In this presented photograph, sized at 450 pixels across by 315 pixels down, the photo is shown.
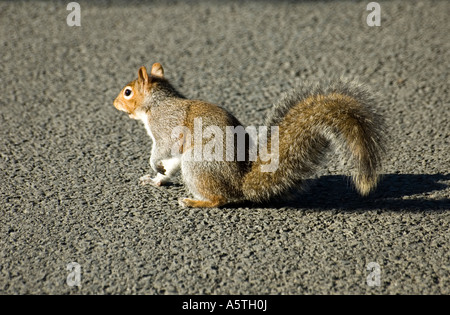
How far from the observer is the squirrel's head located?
3.25 m

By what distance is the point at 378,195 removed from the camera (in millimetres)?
3135

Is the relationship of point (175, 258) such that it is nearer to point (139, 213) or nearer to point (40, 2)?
point (139, 213)

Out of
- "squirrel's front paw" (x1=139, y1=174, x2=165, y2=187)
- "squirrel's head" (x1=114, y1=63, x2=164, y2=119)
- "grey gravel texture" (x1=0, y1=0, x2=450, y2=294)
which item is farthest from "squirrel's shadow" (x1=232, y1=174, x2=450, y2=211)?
"squirrel's head" (x1=114, y1=63, x2=164, y2=119)

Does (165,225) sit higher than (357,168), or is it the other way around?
(357,168)

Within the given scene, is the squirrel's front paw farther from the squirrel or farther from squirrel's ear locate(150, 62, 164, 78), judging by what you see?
squirrel's ear locate(150, 62, 164, 78)

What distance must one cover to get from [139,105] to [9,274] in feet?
3.87

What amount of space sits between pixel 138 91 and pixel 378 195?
1.42 m

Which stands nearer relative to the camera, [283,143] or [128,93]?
[283,143]

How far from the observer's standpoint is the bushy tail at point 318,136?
8.84ft

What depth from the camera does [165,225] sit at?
2.88 meters

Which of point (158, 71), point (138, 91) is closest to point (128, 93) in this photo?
point (138, 91)

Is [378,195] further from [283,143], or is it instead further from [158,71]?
[158,71]

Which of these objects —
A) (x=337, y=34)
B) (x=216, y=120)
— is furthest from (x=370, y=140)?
(x=337, y=34)

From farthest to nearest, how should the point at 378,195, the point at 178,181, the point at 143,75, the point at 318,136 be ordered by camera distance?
the point at 178,181 → the point at 143,75 → the point at 378,195 → the point at 318,136
